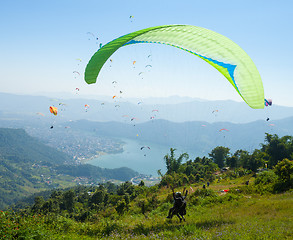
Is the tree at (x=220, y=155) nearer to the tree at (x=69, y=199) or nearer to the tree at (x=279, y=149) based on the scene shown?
the tree at (x=279, y=149)

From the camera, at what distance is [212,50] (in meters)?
7.11

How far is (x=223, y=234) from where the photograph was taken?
5.34 metres

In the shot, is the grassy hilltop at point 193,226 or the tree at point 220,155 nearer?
the grassy hilltop at point 193,226

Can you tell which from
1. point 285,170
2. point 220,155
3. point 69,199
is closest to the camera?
point 285,170

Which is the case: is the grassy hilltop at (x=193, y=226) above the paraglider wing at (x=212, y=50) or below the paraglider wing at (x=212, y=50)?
below

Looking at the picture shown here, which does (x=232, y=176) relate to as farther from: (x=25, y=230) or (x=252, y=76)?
(x=25, y=230)

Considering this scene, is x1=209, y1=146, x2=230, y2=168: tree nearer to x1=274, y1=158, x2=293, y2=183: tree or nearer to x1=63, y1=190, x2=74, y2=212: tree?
x1=274, y1=158, x2=293, y2=183: tree

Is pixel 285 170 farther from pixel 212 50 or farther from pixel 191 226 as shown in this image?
pixel 212 50

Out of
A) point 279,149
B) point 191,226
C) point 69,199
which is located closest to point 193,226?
point 191,226

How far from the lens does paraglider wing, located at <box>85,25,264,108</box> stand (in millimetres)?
6711

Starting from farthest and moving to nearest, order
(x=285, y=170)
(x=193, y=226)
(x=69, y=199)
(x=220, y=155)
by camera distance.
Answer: (x=69, y=199), (x=220, y=155), (x=285, y=170), (x=193, y=226)

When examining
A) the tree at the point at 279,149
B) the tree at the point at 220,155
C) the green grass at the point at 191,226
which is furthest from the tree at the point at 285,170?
the tree at the point at 220,155

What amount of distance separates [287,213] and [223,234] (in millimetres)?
3504

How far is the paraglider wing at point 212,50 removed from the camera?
6.71m
